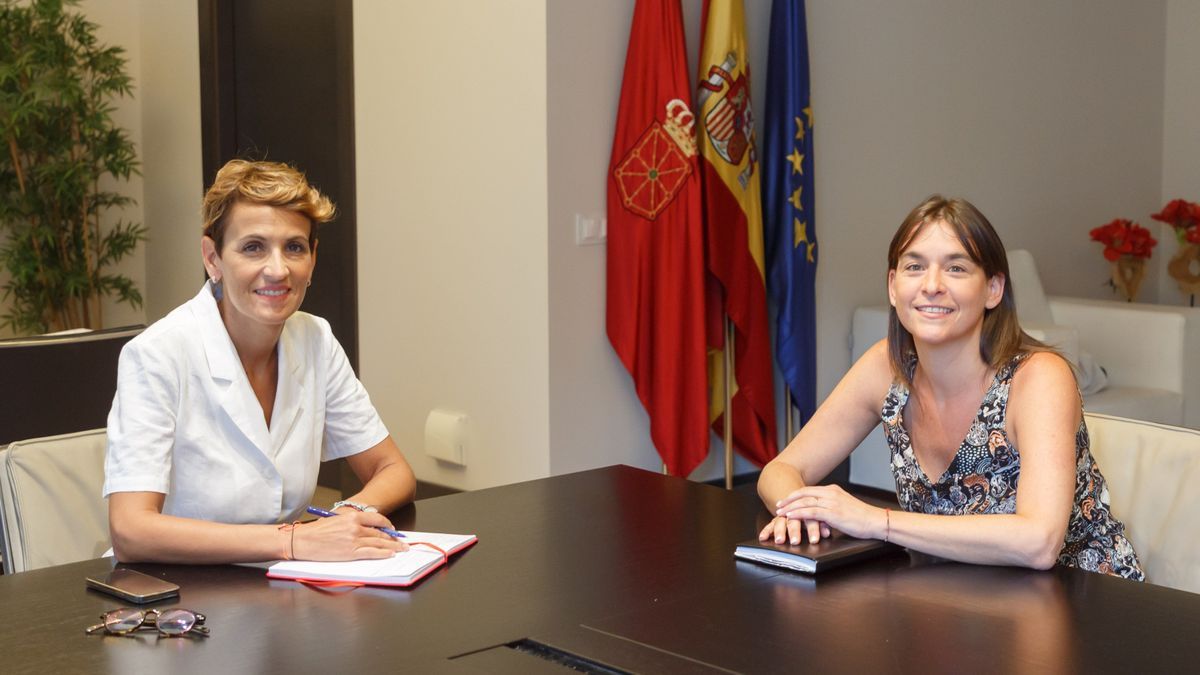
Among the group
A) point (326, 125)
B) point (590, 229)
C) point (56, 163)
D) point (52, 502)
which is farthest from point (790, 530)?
point (56, 163)

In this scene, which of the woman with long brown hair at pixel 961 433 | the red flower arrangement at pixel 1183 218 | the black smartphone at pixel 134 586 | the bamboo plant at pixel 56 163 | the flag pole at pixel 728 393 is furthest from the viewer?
the red flower arrangement at pixel 1183 218

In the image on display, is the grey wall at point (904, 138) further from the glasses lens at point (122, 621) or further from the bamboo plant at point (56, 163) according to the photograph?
the glasses lens at point (122, 621)

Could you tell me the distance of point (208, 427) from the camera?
2201mm

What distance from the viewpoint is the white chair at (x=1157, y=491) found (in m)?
2.18

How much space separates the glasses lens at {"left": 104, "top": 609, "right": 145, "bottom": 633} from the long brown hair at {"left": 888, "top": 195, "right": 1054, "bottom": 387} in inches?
51.7

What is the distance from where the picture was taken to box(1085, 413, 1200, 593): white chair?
7.16 ft

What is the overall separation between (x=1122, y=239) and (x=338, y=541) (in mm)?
5332

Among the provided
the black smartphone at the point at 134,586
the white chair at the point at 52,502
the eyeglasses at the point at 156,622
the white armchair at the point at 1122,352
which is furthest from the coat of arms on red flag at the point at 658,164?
the eyeglasses at the point at 156,622

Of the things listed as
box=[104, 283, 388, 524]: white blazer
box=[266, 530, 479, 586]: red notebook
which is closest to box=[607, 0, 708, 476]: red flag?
box=[104, 283, 388, 524]: white blazer

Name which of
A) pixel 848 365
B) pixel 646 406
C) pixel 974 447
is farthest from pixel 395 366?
pixel 974 447

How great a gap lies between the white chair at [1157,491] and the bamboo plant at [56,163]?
4.49 m

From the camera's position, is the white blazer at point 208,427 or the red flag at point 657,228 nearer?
the white blazer at point 208,427

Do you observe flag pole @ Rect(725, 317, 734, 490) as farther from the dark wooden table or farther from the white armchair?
the dark wooden table

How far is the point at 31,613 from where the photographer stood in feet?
5.65
